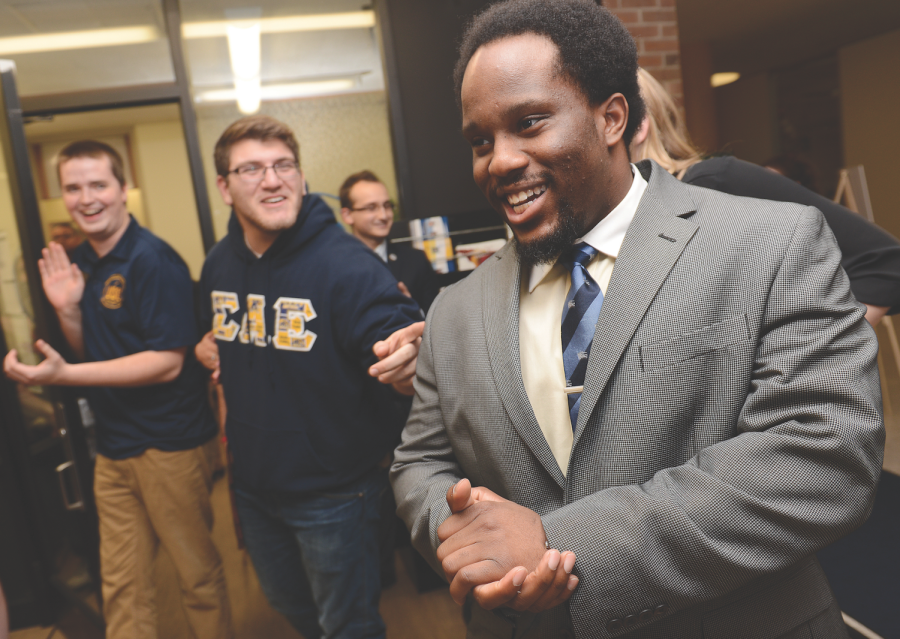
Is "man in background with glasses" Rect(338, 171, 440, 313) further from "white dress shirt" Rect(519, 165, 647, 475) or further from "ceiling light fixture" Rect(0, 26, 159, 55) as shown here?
"white dress shirt" Rect(519, 165, 647, 475)

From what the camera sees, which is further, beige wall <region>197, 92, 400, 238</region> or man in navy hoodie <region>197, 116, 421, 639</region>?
beige wall <region>197, 92, 400, 238</region>

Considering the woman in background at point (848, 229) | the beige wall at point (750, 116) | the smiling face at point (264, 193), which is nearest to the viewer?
the woman in background at point (848, 229)

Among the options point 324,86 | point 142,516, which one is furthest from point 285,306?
point 324,86

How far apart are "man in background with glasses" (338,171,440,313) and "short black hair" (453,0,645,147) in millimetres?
1899

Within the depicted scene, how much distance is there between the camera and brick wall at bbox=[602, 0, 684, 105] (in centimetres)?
299

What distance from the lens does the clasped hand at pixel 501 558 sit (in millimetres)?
784

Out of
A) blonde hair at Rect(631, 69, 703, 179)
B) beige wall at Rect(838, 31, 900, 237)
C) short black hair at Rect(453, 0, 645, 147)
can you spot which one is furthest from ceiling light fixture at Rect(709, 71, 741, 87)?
short black hair at Rect(453, 0, 645, 147)

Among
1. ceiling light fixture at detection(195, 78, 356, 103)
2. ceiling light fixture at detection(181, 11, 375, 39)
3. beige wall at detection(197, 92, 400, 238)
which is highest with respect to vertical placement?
ceiling light fixture at detection(181, 11, 375, 39)

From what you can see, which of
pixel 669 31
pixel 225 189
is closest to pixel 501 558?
pixel 225 189

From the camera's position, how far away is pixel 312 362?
5.83 feet

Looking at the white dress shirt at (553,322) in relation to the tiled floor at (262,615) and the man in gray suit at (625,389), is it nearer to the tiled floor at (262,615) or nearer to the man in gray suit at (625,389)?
the man in gray suit at (625,389)

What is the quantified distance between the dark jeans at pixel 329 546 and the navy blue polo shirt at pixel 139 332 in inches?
19.4

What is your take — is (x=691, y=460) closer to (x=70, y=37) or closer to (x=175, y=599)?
(x=175, y=599)

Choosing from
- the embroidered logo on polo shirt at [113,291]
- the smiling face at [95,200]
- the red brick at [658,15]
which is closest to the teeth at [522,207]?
the embroidered logo on polo shirt at [113,291]
